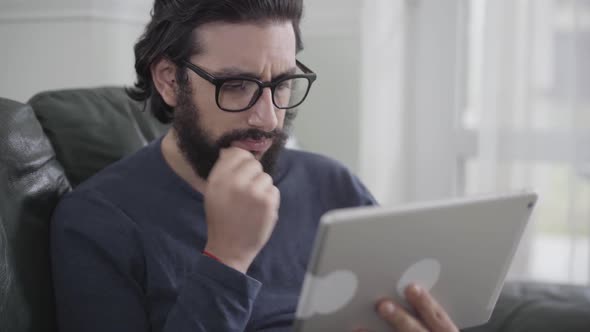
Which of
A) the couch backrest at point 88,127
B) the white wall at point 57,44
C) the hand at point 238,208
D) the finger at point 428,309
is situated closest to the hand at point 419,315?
the finger at point 428,309

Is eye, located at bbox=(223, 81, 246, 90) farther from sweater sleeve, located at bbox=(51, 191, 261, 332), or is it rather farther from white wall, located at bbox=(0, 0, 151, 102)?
white wall, located at bbox=(0, 0, 151, 102)

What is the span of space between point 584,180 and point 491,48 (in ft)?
1.67

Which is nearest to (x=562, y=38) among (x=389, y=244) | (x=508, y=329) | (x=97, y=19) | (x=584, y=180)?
(x=584, y=180)

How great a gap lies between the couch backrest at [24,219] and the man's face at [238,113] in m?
0.25

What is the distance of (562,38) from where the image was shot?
2.20m

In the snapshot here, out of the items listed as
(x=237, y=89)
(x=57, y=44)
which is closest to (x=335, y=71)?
(x=57, y=44)

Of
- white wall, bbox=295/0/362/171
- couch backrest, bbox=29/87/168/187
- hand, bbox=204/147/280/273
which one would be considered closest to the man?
hand, bbox=204/147/280/273

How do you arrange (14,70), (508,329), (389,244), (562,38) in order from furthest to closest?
(562,38) < (14,70) < (508,329) < (389,244)

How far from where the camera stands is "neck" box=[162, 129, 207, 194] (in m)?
1.25

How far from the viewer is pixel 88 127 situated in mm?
1350

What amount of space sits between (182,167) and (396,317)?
1.73 feet

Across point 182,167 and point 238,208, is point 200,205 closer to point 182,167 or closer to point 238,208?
point 182,167

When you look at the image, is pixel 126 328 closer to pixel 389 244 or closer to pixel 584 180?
pixel 389 244

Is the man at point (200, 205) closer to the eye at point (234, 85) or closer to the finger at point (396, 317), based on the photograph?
the eye at point (234, 85)
